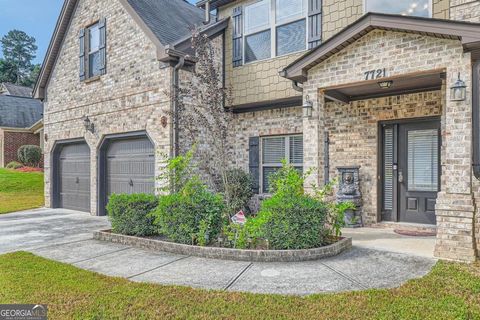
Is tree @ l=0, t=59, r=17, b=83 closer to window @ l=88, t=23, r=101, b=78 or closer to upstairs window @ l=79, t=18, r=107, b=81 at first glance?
upstairs window @ l=79, t=18, r=107, b=81

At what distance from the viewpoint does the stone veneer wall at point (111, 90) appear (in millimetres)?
9258

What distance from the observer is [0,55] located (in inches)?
2138

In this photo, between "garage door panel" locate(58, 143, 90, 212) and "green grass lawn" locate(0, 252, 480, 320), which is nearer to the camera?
"green grass lawn" locate(0, 252, 480, 320)

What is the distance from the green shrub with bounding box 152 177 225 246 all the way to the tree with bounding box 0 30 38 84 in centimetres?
5706

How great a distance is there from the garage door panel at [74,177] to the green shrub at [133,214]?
5.49 metres

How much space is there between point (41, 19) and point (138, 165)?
123717 millimetres

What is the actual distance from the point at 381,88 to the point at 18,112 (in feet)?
86.0

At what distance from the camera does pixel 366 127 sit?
321 inches

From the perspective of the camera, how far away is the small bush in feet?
74.8

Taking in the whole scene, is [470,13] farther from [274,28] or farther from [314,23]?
[274,28]

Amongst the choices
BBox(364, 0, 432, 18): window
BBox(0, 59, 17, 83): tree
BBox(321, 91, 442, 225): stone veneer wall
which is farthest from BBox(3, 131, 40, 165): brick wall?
BBox(0, 59, 17, 83): tree

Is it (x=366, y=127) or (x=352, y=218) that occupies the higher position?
(x=366, y=127)

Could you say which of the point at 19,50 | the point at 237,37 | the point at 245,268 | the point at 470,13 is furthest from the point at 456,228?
the point at 19,50

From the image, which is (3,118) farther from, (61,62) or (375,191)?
(375,191)
